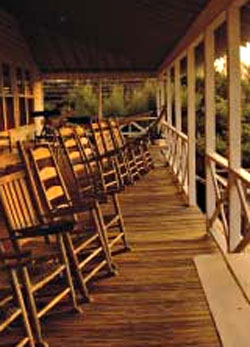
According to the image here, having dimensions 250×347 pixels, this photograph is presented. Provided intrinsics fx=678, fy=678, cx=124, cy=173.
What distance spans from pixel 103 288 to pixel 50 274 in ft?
2.42

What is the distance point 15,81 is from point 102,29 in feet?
6.41

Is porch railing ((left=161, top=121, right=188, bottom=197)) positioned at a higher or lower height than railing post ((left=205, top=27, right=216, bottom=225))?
lower

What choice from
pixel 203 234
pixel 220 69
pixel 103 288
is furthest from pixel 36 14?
pixel 220 69

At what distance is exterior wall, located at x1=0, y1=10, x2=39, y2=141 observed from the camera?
10.8 meters

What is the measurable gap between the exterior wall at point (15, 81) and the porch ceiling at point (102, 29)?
301 mm

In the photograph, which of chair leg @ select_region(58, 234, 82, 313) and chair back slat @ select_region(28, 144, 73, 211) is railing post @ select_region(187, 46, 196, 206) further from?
chair leg @ select_region(58, 234, 82, 313)

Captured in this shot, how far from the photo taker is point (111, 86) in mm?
19406

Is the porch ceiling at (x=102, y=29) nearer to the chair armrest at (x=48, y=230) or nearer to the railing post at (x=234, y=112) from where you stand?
the railing post at (x=234, y=112)

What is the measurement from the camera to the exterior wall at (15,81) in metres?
10.8

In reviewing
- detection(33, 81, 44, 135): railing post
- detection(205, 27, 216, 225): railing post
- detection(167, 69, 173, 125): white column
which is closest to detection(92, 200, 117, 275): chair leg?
detection(205, 27, 216, 225): railing post

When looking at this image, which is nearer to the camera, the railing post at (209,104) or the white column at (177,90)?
the railing post at (209,104)

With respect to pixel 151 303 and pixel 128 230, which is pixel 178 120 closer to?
pixel 128 230

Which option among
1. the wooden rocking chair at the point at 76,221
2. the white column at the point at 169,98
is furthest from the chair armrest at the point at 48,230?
the white column at the point at 169,98

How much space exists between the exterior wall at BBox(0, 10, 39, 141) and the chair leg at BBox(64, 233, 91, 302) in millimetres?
6160
